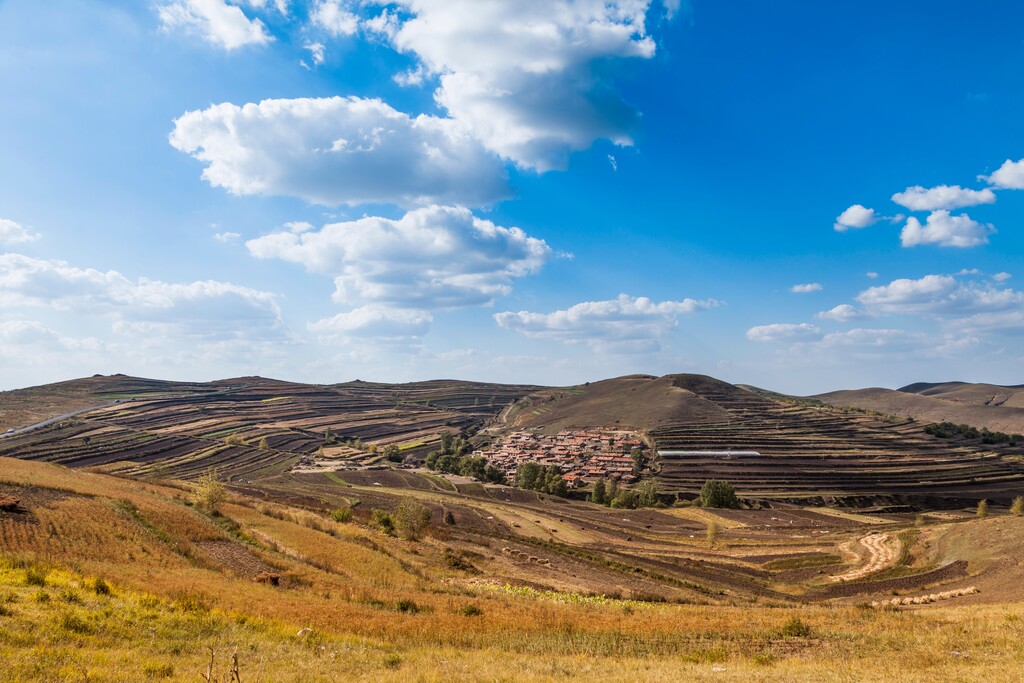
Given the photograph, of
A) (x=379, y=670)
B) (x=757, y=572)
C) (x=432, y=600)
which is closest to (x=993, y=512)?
(x=757, y=572)

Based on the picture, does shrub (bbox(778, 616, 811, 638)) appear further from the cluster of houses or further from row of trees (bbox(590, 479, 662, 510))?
the cluster of houses

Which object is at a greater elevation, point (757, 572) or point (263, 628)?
point (263, 628)

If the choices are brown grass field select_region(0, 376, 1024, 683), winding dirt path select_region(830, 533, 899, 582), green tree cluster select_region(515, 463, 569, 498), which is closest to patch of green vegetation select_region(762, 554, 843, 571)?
brown grass field select_region(0, 376, 1024, 683)

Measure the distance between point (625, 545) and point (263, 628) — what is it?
68.5m

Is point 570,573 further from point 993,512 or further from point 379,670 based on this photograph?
point 993,512

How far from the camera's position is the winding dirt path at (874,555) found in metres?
64.1

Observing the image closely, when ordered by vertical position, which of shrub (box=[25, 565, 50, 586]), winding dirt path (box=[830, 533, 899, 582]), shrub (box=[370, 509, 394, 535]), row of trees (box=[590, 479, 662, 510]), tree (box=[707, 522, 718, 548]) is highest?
shrub (box=[25, 565, 50, 586])

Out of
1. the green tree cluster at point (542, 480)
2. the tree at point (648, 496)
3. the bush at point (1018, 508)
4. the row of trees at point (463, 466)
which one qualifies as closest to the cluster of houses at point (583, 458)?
the green tree cluster at point (542, 480)

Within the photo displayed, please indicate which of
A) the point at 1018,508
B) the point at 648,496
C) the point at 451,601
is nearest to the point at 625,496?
the point at 648,496

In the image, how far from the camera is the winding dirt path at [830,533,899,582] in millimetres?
64062

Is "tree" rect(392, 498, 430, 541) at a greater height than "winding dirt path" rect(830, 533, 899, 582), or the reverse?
"tree" rect(392, 498, 430, 541)

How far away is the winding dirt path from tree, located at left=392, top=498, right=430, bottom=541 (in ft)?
156

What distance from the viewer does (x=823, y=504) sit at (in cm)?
12950

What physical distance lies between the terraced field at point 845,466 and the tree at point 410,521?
313 ft
